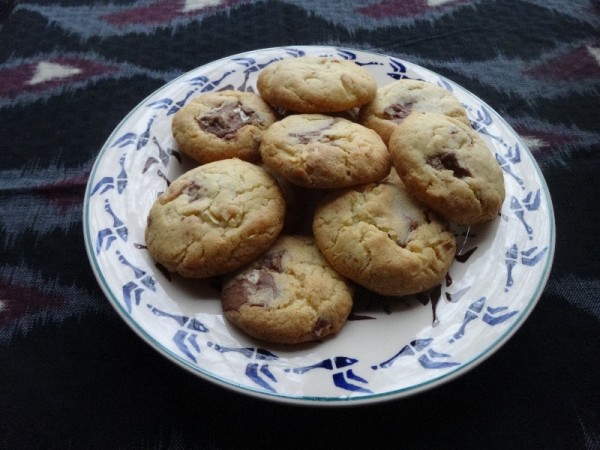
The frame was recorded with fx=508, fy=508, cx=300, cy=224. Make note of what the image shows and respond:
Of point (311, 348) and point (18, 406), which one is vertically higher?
point (311, 348)

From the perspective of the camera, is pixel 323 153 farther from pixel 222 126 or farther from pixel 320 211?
pixel 222 126

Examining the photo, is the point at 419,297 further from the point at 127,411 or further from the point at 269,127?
the point at 127,411

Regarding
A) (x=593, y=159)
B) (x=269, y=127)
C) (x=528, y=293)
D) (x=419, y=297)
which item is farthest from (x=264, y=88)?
(x=593, y=159)

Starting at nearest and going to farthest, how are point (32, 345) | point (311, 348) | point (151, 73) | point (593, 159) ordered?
point (311, 348)
point (32, 345)
point (593, 159)
point (151, 73)

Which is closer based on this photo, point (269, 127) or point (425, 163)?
point (425, 163)

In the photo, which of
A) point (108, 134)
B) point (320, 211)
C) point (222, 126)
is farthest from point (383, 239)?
point (108, 134)

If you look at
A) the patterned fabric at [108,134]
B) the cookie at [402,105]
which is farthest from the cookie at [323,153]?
the patterned fabric at [108,134]

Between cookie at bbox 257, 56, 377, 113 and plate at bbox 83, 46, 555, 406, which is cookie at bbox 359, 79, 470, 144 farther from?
plate at bbox 83, 46, 555, 406

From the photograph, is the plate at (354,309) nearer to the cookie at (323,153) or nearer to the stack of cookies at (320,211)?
the stack of cookies at (320,211)

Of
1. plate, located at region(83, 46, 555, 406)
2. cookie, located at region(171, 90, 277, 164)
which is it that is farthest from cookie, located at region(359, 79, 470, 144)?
cookie, located at region(171, 90, 277, 164)
